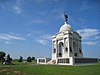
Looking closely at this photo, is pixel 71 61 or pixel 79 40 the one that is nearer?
pixel 71 61

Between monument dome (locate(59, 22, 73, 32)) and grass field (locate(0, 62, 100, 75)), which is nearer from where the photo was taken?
grass field (locate(0, 62, 100, 75))

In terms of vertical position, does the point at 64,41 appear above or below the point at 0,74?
above

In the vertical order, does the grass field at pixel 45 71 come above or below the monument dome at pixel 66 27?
below

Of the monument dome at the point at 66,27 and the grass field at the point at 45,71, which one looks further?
the monument dome at the point at 66,27

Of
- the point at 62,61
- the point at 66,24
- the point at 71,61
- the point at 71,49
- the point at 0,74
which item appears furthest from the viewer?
the point at 66,24

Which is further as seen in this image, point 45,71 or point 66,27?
point 66,27

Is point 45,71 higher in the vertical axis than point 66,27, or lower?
lower

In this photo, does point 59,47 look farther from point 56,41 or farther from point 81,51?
point 81,51

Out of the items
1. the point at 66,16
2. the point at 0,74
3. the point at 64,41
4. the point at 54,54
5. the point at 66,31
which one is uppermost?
the point at 66,16

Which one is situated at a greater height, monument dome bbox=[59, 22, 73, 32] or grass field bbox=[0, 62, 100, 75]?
monument dome bbox=[59, 22, 73, 32]

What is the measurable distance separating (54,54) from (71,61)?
14352mm

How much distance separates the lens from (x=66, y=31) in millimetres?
60000

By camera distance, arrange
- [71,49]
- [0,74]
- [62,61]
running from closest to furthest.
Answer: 1. [0,74]
2. [62,61]
3. [71,49]

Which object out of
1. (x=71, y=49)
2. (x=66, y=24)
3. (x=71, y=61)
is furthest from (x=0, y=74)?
(x=66, y=24)
